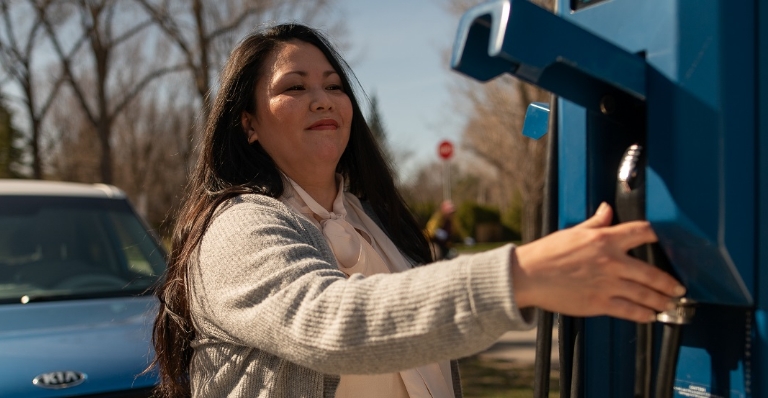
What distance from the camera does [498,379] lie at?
5.98m

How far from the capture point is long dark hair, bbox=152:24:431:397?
67.8 inches

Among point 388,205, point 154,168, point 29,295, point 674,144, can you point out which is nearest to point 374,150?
point 388,205

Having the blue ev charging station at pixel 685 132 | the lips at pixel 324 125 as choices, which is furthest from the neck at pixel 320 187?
the blue ev charging station at pixel 685 132

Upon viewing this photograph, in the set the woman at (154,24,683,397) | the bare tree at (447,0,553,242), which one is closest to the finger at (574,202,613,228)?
the woman at (154,24,683,397)

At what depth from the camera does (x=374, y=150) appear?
90.9 inches

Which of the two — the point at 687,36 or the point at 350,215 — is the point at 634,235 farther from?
the point at 350,215

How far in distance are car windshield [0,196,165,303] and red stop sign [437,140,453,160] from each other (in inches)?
313

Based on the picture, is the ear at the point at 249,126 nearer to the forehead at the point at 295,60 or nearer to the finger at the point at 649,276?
the forehead at the point at 295,60

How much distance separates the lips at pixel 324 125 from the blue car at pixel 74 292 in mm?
1115

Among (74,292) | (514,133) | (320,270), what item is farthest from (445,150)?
(320,270)

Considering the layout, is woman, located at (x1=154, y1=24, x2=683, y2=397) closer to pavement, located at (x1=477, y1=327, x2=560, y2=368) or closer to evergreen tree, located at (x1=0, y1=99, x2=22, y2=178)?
pavement, located at (x1=477, y1=327, x2=560, y2=368)

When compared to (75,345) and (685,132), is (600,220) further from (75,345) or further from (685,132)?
(75,345)

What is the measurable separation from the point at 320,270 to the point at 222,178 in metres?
0.59

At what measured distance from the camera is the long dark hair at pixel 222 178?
1723mm
